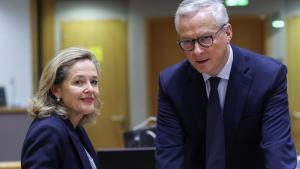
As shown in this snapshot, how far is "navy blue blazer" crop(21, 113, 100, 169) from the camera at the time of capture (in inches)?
62.8

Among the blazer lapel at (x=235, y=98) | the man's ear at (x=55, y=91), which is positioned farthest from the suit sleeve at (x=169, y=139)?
the man's ear at (x=55, y=91)

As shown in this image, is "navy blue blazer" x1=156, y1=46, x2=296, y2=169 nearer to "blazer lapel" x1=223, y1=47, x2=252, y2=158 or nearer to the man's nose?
"blazer lapel" x1=223, y1=47, x2=252, y2=158

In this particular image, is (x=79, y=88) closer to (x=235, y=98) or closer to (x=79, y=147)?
(x=79, y=147)

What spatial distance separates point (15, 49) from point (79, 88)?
15.5 feet

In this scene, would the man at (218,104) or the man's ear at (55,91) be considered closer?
the man at (218,104)

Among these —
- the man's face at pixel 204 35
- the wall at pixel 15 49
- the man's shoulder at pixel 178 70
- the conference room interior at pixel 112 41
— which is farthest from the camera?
the wall at pixel 15 49

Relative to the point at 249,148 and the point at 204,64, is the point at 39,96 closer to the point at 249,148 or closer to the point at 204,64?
the point at 204,64

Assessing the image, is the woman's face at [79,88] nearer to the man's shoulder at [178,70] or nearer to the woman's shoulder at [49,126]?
the woman's shoulder at [49,126]

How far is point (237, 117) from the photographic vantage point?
1606mm

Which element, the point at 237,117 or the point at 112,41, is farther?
the point at 112,41

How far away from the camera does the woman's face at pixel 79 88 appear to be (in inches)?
71.1

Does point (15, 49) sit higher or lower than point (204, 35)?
lower

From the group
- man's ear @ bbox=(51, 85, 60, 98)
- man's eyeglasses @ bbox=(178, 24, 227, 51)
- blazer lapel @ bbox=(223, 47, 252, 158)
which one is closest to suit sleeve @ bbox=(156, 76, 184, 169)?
blazer lapel @ bbox=(223, 47, 252, 158)

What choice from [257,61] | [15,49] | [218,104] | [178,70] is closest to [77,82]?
[178,70]
